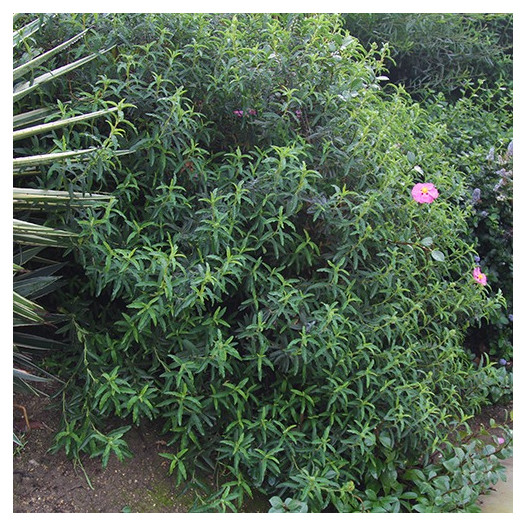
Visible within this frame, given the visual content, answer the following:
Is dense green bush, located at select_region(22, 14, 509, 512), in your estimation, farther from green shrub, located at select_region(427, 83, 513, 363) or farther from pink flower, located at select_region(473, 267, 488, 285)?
green shrub, located at select_region(427, 83, 513, 363)

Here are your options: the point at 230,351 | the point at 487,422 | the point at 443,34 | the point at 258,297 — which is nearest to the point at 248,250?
the point at 258,297

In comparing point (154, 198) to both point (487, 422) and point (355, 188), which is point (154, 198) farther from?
point (487, 422)

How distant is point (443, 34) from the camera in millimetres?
5312

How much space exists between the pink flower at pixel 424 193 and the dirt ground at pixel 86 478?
1.72 meters

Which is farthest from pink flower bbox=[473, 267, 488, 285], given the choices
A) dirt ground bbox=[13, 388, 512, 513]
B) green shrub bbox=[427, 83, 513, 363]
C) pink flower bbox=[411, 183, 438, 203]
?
dirt ground bbox=[13, 388, 512, 513]

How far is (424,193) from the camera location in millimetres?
3176

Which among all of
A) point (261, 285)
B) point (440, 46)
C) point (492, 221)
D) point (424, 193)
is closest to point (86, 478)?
point (261, 285)

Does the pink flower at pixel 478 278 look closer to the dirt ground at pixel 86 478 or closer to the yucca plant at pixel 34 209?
the dirt ground at pixel 86 478

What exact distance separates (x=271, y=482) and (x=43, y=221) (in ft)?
5.45

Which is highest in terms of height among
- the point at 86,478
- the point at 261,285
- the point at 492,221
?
the point at 261,285

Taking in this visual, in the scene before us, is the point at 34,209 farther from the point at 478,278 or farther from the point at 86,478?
the point at 478,278

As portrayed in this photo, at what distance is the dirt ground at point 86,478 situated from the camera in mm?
2703

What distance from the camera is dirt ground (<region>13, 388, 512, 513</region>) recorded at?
2.70 meters

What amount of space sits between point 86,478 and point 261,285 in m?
1.18
